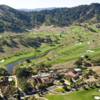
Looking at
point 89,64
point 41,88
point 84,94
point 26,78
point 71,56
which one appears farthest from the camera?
point 71,56

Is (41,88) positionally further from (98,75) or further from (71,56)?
→ (71,56)

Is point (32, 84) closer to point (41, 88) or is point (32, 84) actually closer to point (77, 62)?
point (41, 88)

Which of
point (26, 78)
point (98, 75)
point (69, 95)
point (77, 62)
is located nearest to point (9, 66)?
point (77, 62)

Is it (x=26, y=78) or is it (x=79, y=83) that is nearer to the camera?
(x=79, y=83)

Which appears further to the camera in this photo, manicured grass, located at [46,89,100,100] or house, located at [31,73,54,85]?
house, located at [31,73,54,85]

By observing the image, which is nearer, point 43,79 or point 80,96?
point 80,96

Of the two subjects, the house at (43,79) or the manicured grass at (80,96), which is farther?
the house at (43,79)

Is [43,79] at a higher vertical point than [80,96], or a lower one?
higher

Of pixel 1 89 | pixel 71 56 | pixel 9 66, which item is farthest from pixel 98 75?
pixel 9 66

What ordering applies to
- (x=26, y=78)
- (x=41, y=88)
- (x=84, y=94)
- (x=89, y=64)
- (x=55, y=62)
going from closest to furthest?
(x=84, y=94) → (x=41, y=88) → (x=26, y=78) → (x=89, y=64) → (x=55, y=62)
